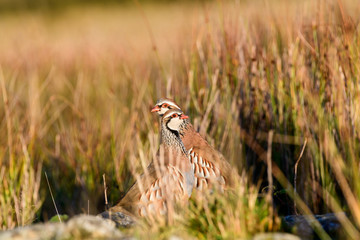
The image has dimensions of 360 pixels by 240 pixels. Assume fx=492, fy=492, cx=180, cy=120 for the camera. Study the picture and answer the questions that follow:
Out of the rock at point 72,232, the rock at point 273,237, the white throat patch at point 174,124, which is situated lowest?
the rock at point 273,237

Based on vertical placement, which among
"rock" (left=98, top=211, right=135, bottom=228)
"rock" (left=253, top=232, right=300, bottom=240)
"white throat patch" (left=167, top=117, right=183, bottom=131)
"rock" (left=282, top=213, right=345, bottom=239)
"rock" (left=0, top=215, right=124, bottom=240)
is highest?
"white throat patch" (left=167, top=117, right=183, bottom=131)

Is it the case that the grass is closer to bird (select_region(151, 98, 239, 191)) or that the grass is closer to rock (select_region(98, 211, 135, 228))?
bird (select_region(151, 98, 239, 191))

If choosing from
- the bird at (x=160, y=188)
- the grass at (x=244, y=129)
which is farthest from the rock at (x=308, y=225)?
the bird at (x=160, y=188)

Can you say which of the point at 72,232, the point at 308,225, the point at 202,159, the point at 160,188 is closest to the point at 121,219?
the point at 160,188

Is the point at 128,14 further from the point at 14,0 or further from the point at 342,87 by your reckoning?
the point at 342,87

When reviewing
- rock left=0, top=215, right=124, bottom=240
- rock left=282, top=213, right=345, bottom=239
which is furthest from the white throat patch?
rock left=0, top=215, right=124, bottom=240

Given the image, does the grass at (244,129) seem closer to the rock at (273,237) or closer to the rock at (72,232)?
the rock at (273,237)

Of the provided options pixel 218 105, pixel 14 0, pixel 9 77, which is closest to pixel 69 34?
pixel 9 77

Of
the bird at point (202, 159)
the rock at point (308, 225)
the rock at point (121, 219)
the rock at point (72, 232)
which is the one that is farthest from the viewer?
the bird at point (202, 159)

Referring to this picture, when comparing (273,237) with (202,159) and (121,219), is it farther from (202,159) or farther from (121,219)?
(202,159)

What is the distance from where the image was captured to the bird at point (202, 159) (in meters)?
4.15

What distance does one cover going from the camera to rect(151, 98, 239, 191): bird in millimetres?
4148

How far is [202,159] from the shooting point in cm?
430

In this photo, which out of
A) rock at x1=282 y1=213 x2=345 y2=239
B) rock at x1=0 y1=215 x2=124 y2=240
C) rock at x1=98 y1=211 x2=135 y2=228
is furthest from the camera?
rock at x1=98 y1=211 x2=135 y2=228
